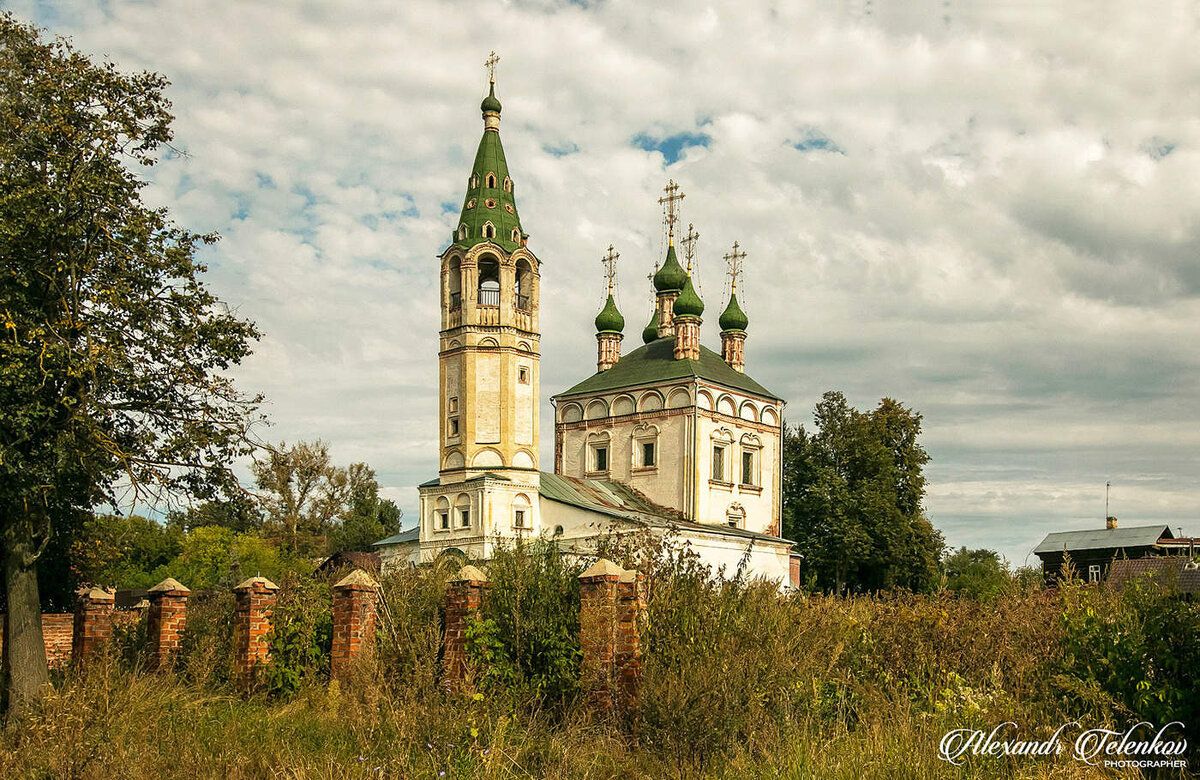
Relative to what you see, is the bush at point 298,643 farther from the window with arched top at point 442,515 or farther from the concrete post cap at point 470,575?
the window with arched top at point 442,515

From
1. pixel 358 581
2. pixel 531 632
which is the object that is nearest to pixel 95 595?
pixel 358 581

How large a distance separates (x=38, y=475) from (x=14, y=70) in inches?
191

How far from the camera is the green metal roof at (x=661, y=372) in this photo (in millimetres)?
41906

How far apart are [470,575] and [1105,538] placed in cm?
4568

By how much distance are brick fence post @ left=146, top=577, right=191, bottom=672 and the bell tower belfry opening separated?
64.7ft

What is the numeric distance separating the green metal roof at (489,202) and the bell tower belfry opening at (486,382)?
45 mm

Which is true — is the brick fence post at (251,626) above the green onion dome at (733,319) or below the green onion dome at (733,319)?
below

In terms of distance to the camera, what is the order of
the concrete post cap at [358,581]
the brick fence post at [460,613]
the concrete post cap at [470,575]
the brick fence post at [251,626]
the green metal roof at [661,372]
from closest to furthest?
the brick fence post at [460,613] < the concrete post cap at [470,575] < the concrete post cap at [358,581] < the brick fence post at [251,626] < the green metal roof at [661,372]

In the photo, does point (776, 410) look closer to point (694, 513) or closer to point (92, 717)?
point (694, 513)

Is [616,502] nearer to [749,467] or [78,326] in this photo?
[749,467]

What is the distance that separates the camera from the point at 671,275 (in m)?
46.8

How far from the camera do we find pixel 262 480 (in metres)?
14.5

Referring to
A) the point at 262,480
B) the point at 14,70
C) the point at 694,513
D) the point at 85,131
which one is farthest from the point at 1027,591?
the point at 694,513

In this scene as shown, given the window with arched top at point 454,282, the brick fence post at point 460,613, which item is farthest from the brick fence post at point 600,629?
the window with arched top at point 454,282
